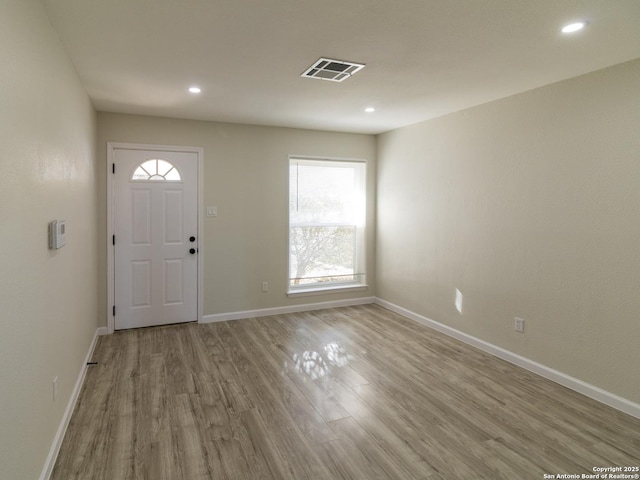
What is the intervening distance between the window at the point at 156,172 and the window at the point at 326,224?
58.9 inches

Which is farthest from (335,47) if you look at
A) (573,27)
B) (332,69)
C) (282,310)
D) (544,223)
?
(282,310)

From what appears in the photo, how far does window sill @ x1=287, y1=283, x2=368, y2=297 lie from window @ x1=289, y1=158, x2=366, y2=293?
27mm

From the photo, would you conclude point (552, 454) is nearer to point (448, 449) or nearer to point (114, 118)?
point (448, 449)

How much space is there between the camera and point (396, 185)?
17.3 feet

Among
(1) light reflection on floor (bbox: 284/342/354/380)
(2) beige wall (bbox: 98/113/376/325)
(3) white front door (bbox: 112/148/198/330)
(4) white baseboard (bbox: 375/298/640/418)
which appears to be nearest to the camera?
(4) white baseboard (bbox: 375/298/640/418)

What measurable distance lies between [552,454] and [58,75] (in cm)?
378

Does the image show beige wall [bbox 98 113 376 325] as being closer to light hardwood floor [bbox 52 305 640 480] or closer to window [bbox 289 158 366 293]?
window [bbox 289 158 366 293]

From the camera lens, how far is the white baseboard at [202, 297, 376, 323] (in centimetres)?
487

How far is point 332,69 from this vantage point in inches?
117

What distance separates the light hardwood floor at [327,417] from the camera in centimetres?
216

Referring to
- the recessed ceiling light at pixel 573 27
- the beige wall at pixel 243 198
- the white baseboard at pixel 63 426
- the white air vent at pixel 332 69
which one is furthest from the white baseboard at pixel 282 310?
Result: the recessed ceiling light at pixel 573 27

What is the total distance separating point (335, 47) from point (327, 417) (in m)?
2.50

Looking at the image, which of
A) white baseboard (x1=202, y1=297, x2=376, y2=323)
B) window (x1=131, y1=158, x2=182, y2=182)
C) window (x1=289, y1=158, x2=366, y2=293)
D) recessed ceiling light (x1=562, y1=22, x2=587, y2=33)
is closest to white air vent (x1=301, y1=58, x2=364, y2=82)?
recessed ceiling light (x1=562, y1=22, x2=587, y2=33)

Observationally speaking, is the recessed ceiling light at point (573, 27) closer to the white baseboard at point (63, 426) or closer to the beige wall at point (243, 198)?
the beige wall at point (243, 198)
